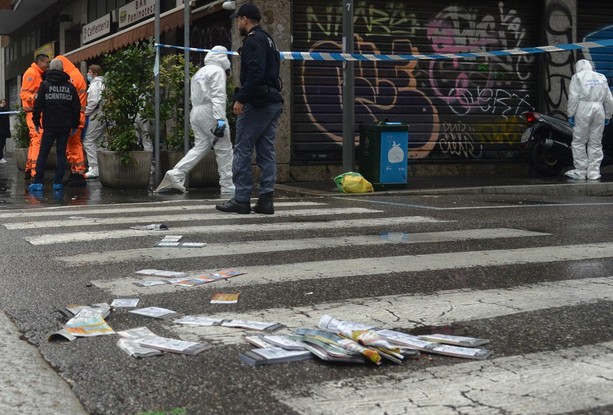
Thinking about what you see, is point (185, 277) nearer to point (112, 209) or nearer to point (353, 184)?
point (112, 209)

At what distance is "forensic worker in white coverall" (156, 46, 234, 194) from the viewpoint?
37.7 feet

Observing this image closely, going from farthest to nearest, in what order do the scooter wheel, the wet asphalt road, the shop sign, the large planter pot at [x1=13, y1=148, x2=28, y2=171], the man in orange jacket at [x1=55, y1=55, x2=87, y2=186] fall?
the shop sign → the large planter pot at [x1=13, y1=148, x2=28, y2=171] → the scooter wheel → the man in orange jacket at [x1=55, y1=55, x2=87, y2=186] → the wet asphalt road

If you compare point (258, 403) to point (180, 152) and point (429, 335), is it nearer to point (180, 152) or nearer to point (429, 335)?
point (429, 335)

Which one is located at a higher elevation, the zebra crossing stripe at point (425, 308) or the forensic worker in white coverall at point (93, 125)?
the forensic worker in white coverall at point (93, 125)

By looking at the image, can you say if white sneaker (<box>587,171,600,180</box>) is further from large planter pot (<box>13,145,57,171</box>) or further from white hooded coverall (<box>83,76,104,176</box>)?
large planter pot (<box>13,145,57,171</box>)

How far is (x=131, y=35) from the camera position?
20.5 meters

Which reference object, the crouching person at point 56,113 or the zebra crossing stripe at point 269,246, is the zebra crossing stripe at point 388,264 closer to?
the zebra crossing stripe at point 269,246

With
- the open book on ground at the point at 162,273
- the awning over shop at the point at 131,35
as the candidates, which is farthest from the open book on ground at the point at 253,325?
the awning over shop at the point at 131,35

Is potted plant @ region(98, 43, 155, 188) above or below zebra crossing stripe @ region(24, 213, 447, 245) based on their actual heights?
above

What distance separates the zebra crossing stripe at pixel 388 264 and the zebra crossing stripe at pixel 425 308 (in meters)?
0.48

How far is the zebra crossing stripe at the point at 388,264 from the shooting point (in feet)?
17.6

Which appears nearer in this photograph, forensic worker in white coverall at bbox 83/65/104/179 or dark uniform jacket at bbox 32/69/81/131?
dark uniform jacket at bbox 32/69/81/131

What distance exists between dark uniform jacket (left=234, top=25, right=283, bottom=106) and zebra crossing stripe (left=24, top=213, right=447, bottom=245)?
118 centimetres

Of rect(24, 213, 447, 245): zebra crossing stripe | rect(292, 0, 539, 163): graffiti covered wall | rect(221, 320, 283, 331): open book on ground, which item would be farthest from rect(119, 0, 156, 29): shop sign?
rect(221, 320, 283, 331): open book on ground
